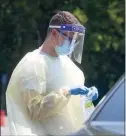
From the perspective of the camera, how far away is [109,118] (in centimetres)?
409

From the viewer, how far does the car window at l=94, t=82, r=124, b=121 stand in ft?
13.3

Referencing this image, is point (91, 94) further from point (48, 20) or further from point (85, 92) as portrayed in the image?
point (48, 20)

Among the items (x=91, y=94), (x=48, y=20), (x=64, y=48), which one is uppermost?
(x=64, y=48)

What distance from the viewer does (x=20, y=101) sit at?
182 inches

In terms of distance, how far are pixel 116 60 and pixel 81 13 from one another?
13.0 feet

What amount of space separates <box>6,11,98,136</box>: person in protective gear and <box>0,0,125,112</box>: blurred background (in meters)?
11.1

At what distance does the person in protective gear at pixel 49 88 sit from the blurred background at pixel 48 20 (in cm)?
1109

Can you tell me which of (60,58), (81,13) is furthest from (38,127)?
(81,13)

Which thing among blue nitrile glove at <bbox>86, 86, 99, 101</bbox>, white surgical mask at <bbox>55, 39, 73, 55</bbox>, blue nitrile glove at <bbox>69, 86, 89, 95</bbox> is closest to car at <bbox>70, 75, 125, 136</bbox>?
blue nitrile glove at <bbox>69, 86, 89, 95</bbox>

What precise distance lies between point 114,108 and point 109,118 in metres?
0.08

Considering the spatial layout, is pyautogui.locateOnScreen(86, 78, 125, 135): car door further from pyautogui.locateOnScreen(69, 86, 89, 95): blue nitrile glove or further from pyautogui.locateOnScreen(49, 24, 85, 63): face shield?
pyautogui.locateOnScreen(49, 24, 85, 63): face shield

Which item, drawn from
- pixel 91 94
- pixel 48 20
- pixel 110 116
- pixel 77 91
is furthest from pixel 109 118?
pixel 48 20

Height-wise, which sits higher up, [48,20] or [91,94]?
[91,94]

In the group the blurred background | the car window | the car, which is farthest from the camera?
the blurred background
